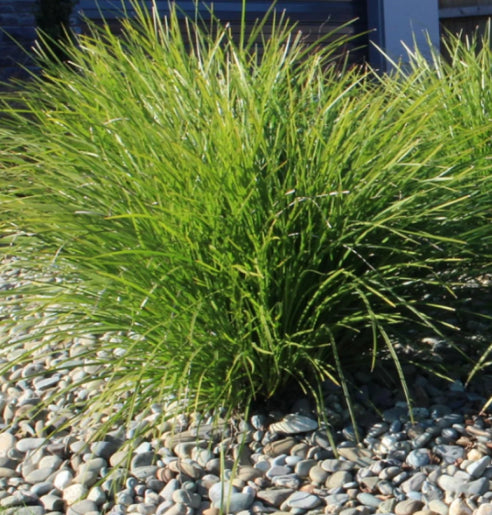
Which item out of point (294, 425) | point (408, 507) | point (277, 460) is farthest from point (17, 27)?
point (408, 507)

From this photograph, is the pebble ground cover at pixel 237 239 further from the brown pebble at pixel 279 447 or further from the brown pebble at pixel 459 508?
the brown pebble at pixel 459 508

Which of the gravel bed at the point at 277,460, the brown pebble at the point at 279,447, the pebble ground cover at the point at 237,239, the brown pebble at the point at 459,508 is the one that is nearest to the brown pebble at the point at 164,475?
the gravel bed at the point at 277,460

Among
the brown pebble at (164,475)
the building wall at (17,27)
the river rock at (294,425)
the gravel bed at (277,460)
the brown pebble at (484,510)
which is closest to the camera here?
the brown pebble at (484,510)

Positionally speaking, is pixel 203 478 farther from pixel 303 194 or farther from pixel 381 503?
pixel 303 194

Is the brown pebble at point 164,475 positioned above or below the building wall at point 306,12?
below

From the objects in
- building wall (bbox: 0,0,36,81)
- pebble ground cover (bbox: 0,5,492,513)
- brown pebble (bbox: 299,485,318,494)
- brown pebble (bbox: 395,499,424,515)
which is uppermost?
building wall (bbox: 0,0,36,81)

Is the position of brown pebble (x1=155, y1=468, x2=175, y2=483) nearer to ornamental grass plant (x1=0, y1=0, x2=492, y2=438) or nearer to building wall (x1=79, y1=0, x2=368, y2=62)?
ornamental grass plant (x1=0, y1=0, x2=492, y2=438)

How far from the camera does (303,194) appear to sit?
219 centimetres

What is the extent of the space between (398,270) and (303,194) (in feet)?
1.35

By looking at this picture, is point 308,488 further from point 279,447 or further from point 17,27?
point 17,27

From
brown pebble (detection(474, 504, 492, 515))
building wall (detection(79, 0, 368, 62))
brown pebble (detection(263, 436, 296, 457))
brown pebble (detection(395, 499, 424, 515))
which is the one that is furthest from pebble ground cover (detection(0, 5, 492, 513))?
building wall (detection(79, 0, 368, 62))

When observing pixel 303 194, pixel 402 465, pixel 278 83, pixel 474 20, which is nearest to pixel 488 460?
pixel 402 465

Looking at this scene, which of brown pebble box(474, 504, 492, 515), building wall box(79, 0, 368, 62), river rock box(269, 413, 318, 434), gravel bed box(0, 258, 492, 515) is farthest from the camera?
building wall box(79, 0, 368, 62)

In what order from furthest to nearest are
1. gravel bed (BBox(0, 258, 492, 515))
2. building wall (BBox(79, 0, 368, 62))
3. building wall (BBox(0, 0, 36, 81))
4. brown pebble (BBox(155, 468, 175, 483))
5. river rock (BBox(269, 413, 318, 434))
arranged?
building wall (BBox(79, 0, 368, 62)) → building wall (BBox(0, 0, 36, 81)) → river rock (BBox(269, 413, 318, 434)) → brown pebble (BBox(155, 468, 175, 483)) → gravel bed (BBox(0, 258, 492, 515))
